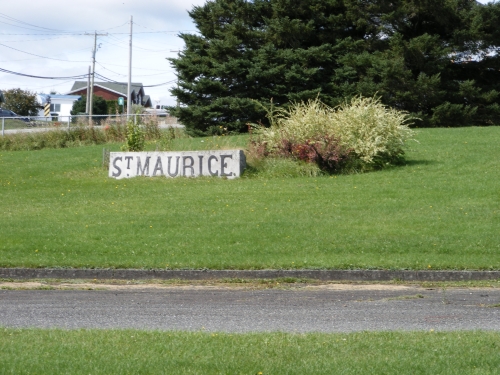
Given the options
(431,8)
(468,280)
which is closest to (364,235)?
(468,280)

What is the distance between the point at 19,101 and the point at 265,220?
7609 cm

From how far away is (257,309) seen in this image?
957 cm

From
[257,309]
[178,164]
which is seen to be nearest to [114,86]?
[178,164]

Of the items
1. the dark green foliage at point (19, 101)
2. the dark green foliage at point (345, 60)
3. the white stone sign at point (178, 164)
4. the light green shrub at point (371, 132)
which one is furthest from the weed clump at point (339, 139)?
the dark green foliage at point (19, 101)

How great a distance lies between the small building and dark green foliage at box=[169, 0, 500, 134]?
184ft

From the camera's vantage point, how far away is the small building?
10100cm

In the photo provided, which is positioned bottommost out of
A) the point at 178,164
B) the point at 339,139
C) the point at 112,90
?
the point at 178,164

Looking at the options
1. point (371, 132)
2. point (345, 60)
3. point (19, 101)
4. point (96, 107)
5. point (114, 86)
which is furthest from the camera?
point (114, 86)

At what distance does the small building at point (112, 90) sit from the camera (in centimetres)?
10100

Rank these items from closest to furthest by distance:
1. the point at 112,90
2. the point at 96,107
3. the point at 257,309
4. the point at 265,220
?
the point at 257,309 < the point at 265,220 < the point at 96,107 < the point at 112,90

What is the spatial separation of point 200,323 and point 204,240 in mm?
6058

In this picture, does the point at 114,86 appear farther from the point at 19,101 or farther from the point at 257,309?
the point at 257,309

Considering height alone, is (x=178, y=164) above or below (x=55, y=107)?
below

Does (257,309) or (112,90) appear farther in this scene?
(112,90)
